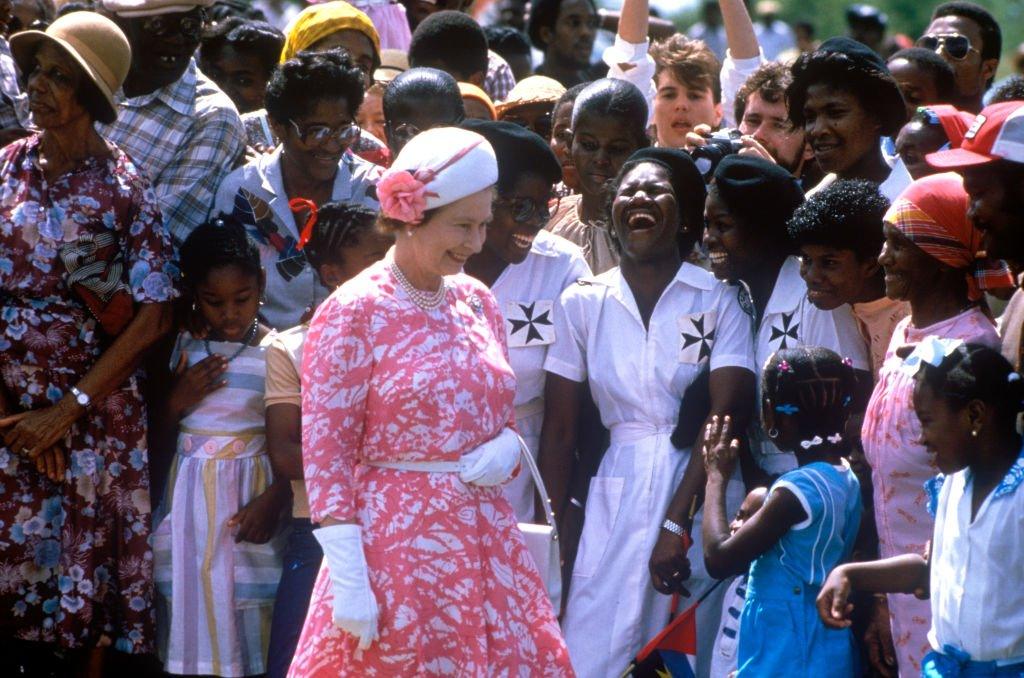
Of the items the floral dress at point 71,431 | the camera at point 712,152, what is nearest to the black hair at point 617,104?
the camera at point 712,152

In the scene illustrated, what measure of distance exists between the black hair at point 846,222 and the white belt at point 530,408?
1.30 meters

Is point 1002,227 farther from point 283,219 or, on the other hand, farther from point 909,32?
point 909,32

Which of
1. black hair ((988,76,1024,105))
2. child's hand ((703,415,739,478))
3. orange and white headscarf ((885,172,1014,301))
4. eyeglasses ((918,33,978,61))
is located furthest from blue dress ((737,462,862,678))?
eyeglasses ((918,33,978,61))

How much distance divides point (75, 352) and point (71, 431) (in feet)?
1.01

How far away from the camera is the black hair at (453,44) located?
873 cm

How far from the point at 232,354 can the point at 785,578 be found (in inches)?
95.9

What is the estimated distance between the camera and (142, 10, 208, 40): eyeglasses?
22.7 ft

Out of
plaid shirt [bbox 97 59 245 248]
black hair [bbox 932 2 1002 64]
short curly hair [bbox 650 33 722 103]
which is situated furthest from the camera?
black hair [bbox 932 2 1002 64]

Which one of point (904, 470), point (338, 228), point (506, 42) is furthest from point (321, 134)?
point (506, 42)

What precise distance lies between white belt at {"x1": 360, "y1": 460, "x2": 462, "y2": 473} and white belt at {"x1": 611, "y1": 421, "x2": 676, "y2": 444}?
1320 millimetres

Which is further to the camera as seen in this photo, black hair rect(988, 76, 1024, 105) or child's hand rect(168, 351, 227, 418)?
black hair rect(988, 76, 1024, 105)

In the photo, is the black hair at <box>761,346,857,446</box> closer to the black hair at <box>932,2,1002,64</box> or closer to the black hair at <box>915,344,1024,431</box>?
the black hair at <box>915,344,1024,431</box>

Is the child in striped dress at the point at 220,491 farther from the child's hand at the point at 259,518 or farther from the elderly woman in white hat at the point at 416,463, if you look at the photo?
the elderly woman in white hat at the point at 416,463

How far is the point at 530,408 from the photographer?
253 inches
